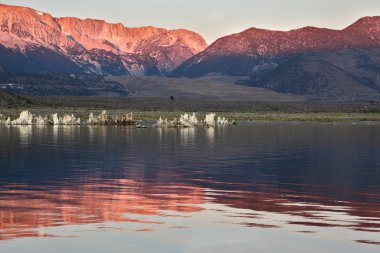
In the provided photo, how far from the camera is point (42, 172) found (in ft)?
105

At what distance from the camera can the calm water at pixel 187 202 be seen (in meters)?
16.3

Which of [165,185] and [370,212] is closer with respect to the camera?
[370,212]

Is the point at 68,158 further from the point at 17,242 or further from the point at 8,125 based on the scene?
the point at 8,125

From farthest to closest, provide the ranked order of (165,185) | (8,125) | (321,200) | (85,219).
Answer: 1. (8,125)
2. (165,185)
3. (321,200)
4. (85,219)

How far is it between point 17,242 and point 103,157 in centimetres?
2489

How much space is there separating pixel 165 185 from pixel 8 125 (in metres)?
62.4

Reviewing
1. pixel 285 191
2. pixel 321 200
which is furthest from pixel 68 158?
pixel 321 200

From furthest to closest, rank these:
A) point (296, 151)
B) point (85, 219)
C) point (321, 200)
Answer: point (296, 151)
point (321, 200)
point (85, 219)

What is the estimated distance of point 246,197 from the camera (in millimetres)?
24047

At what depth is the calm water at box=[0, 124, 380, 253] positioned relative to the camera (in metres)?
16.3

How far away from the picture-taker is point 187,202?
22.8 metres

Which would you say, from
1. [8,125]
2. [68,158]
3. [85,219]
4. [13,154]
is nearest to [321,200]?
[85,219]

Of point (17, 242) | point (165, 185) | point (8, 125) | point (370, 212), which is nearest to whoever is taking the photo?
point (17, 242)

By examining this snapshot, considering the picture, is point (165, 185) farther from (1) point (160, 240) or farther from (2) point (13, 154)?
(2) point (13, 154)
